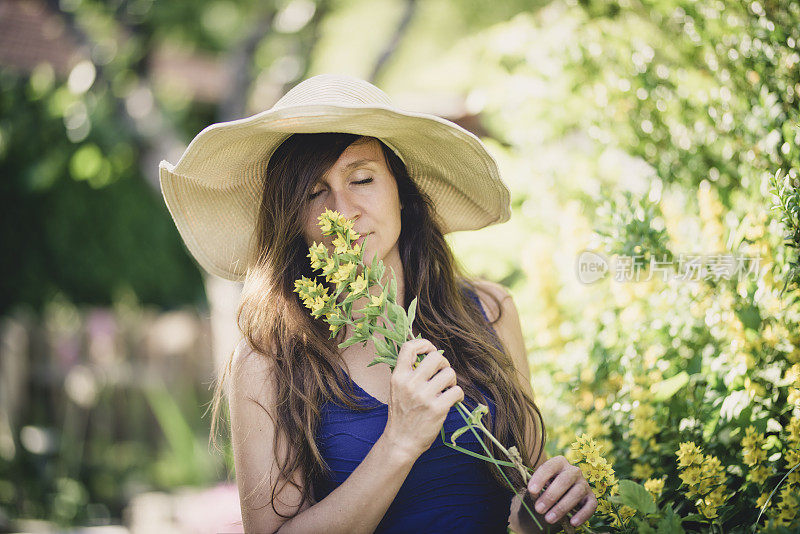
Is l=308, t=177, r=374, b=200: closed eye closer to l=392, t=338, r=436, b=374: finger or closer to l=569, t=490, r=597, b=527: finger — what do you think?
l=392, t=338, r=436, b=374: finger

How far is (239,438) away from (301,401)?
19 cm

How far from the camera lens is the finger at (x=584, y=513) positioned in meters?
1.51

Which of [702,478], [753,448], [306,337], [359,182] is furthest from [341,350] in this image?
[753,448]

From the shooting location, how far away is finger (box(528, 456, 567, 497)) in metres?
1.48

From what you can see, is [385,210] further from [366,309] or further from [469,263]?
[469,263]

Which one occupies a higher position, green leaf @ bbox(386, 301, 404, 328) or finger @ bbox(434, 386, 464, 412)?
green leaf @ bbox(386, 301, 404, 328)

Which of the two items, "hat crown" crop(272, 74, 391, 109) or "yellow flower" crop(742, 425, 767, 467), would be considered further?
"hat crown" crop(272, 74, 391, 109)

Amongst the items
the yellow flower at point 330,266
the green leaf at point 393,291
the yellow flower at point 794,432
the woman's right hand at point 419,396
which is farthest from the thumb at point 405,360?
the yellow flower at point 794,432

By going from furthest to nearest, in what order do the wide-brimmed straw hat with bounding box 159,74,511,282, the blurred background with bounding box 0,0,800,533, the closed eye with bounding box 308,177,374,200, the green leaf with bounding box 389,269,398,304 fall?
the blurred background with bounding box 0,0,800,533, the closed eye with bounding box 308,177,374,200, the wide-brimmed straw hat with bounding box 159,74,511,282, the green leaf with bounding box 389,269,398,304

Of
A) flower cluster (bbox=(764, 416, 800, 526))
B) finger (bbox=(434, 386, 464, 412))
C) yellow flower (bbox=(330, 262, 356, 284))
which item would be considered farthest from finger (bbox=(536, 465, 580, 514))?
yellow flower (bbox=(330, 262, 356, 284))

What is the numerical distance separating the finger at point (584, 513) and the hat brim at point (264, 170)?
96 centimetres

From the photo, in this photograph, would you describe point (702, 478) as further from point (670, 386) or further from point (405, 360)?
point (405, 360)

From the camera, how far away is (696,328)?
2215 mm

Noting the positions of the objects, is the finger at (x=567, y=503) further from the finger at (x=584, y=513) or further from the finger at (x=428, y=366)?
the finger at (x=428, y=366)
